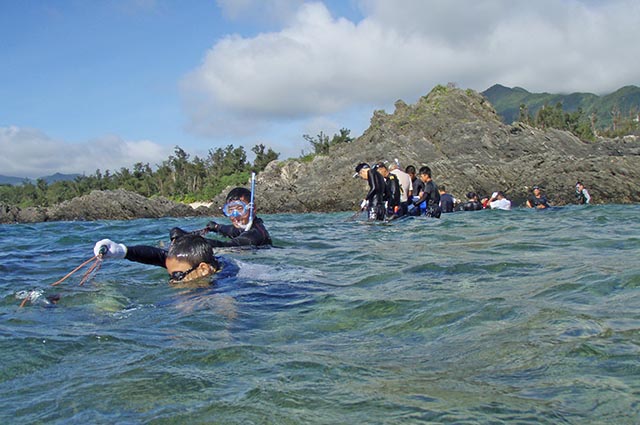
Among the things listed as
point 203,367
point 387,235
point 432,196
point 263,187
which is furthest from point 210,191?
point 203,367

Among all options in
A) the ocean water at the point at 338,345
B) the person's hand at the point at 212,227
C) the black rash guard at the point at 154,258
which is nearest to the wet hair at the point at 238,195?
the person's hand at the point at 212,227

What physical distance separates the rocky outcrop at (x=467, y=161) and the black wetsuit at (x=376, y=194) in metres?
16.6

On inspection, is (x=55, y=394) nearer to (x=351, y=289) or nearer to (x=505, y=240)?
(x=351, y=289)

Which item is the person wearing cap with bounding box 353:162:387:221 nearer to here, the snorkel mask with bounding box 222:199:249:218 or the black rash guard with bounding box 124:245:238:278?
the snorkel mask with bounding box 222:199:249:218

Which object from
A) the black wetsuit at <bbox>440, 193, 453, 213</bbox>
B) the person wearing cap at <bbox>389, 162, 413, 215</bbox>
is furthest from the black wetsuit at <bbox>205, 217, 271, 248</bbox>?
the black wetsuit at <bbox>440, 193, 453, 213</bbox>

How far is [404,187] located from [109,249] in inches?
430

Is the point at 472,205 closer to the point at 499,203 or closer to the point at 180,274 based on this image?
the point at 499,203

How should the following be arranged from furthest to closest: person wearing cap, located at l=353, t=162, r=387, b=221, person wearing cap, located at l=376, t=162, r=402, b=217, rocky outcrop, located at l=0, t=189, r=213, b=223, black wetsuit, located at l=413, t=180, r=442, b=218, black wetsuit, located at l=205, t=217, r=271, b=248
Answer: rocky outcrop, located at l=0, t=189, r=213, b=223, black wetsuit, located at l=413, t=180, r=442, b=218, person wearing cap, located at l=376, t=162, r=402, b=217, person wearing cap, located at l=353, t=162, r=387, b=221, black wetsuit, located at l=205, t=217, r=271, b=248

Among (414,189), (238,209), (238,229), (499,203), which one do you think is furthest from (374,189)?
(499,203)

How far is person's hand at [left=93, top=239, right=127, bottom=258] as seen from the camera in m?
4.68

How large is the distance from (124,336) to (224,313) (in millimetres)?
835

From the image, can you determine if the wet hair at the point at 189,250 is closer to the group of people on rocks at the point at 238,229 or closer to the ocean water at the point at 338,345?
the group of people on rocks at the point at 238,229

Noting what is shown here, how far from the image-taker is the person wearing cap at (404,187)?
14.6m

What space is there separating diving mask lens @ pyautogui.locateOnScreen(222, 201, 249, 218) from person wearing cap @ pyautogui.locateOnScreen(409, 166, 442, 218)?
794cm
